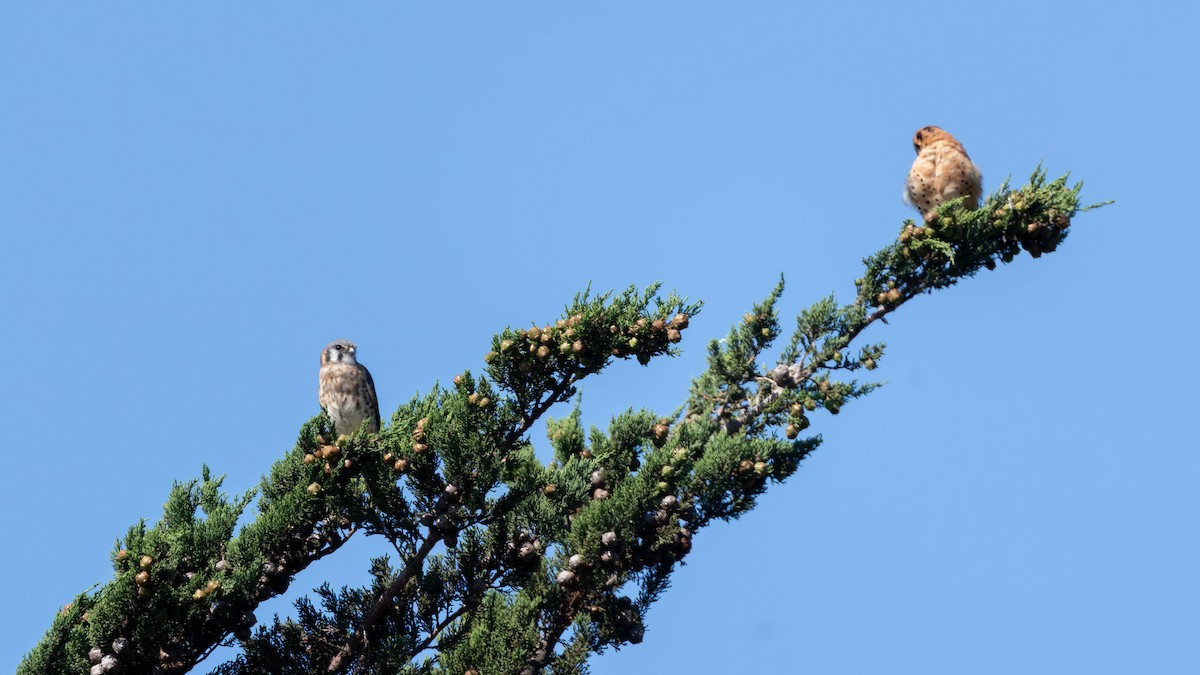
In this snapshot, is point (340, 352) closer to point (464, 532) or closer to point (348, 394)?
point (348, 394)

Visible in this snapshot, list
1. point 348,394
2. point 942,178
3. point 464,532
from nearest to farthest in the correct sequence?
point 464,532 → point 942,178 → point 348,394

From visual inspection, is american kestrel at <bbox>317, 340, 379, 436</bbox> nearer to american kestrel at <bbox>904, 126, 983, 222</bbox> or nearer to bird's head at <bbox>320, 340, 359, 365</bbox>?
bird's head at <bbox>320, 340, 359, 365</bbox>

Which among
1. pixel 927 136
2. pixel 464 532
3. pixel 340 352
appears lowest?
pixel 464 532

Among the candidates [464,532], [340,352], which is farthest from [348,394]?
[464,532]

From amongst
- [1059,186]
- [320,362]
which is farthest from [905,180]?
[320,362]

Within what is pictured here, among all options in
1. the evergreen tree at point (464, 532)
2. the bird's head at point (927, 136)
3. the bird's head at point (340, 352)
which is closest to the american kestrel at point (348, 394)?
the bird's head at point (340, 352)

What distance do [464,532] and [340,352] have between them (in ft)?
12.2

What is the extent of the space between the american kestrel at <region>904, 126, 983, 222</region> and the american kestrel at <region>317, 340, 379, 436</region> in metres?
3.65

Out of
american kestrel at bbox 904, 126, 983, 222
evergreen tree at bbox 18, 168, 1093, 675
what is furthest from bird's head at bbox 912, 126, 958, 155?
evergreen tree at bbox 18, 168, 1093, 675

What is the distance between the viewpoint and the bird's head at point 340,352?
9.17 m

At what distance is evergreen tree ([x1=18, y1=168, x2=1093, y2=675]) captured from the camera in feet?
16.8

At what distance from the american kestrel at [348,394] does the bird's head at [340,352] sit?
3 cm

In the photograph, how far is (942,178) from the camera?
8133mm

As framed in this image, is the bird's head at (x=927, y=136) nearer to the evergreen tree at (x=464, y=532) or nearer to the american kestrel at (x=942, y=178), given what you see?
the american kestrel at (x=942, y=178)
